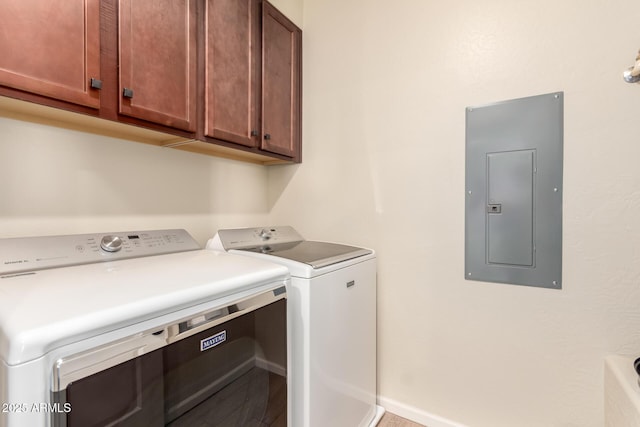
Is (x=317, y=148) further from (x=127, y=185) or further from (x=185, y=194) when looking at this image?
(x=127, y=185)

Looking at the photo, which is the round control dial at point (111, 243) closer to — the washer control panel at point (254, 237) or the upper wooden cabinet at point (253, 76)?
the washer control panel at point (254, 237)

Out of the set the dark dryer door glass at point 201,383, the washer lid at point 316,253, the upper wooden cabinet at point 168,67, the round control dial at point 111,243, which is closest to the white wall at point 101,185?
the upper wooden cabinet at point 168,67

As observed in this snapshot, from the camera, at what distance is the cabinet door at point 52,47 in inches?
31.8

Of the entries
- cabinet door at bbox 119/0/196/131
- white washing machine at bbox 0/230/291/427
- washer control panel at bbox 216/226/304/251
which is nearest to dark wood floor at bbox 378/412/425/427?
white washing machine at bbox 0/230/291/427

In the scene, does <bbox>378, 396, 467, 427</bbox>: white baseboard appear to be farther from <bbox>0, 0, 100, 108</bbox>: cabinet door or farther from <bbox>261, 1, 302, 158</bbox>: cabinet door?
<bbox>0, 0, 100, 108</bbox>: cabinet door

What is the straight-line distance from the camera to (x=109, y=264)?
1017 millimetres

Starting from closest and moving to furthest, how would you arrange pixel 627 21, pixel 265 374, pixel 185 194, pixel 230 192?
pixel 265 374, pixel 627 21, pixel 185 194, pixel 230 192

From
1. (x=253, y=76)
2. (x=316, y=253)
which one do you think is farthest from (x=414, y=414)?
(x=253, y=76)

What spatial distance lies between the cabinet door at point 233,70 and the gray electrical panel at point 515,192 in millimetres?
1143

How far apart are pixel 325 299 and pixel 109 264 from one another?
81cm

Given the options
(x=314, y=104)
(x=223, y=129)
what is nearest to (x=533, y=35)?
(x=314, y=104)

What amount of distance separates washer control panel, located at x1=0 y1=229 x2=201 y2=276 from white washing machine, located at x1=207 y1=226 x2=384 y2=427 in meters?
0.25

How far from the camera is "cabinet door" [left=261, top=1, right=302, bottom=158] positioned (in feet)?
5.41

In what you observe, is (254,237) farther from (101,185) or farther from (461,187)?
(461,187)
